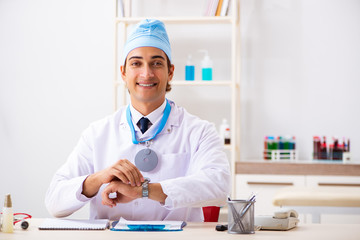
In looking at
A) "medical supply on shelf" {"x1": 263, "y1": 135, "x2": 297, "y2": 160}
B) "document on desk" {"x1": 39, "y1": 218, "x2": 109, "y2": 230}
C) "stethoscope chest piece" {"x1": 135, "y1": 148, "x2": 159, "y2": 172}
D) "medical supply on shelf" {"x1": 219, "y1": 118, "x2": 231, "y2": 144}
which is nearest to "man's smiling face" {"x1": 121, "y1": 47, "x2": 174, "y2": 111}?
"stethoscope chest piece" {"x1": 135, "y1": 148, "x2": 159, "y2": 172}

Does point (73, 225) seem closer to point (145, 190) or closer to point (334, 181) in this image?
point (145, 190)

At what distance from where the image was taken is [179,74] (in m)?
4.11

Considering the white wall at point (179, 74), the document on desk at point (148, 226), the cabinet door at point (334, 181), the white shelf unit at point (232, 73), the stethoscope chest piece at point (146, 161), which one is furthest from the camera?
the white wall at point (179, 74)

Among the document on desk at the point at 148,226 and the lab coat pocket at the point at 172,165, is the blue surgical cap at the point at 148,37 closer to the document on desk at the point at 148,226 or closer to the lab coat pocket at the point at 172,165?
the lab coat pocket at the point at 172,165

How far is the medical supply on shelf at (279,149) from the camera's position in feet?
12.5

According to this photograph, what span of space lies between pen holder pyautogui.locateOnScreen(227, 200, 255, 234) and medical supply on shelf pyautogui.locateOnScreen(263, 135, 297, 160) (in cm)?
222

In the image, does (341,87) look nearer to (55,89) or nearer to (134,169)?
(55,89)

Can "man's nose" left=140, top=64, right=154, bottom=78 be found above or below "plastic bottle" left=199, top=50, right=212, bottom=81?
below

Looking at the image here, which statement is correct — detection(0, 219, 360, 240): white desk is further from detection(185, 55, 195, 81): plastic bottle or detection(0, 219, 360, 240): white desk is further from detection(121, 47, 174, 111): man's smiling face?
detection(185, 55, 195, 81): plastic bottle

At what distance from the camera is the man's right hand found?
1.82m

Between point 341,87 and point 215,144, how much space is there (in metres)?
2.22

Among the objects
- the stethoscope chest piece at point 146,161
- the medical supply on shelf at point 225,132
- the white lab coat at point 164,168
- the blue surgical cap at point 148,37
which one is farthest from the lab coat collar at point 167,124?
the medical supply on shelf at point 225,132

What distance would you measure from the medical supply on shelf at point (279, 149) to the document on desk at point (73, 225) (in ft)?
7.31

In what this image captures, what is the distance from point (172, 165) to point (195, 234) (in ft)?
1.70
